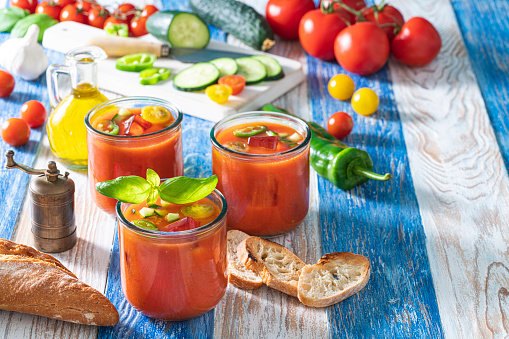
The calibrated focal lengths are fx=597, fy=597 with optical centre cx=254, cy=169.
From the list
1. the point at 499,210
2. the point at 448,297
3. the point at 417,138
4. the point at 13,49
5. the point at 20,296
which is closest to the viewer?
the point at 20,296

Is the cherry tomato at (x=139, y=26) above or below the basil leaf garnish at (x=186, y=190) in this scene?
below

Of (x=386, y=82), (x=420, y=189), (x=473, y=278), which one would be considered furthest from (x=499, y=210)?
(x=386, y=82)

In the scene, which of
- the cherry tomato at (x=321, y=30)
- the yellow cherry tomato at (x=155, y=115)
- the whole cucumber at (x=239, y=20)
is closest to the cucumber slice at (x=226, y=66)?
the whole cucumber at (x=239, y=20)

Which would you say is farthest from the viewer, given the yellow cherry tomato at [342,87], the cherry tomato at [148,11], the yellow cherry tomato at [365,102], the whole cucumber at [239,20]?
the cherry tomato at [148,11]

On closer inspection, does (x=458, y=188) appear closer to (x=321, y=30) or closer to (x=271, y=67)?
(x=271, y=67)

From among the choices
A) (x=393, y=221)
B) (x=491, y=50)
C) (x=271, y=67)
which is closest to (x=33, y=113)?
(x=271, y=67)

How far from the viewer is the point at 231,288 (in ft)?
6.79

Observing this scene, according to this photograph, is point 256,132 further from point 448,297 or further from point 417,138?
point 417,138

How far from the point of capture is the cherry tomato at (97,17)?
416cm

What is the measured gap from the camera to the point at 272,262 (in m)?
2.11

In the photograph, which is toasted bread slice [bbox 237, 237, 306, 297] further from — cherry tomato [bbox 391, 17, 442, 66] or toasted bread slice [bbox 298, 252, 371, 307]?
cherry tomato [bbox 391, 17, 442, 66]

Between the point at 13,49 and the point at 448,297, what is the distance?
2.76 metres

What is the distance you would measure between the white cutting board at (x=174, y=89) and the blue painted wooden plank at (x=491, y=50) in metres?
1.15

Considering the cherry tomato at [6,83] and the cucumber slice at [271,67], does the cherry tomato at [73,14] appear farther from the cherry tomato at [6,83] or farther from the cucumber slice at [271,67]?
the cucumber slice at [271,67]
